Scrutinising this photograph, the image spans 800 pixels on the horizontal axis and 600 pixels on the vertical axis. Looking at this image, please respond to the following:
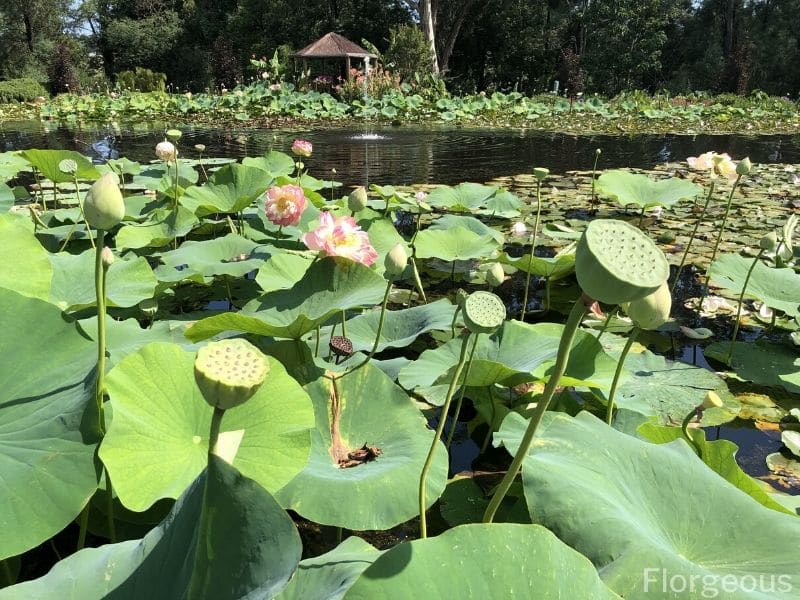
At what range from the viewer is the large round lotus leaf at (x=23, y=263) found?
38.9 inches

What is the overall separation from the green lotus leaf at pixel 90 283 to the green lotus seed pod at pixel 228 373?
991 millimetres

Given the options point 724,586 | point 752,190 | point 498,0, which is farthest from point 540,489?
point 498,0

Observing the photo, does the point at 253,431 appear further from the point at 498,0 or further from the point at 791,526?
the point at 498,0

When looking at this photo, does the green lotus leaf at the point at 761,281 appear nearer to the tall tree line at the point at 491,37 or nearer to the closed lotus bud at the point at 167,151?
the closed lotus bud at the point at 167,151

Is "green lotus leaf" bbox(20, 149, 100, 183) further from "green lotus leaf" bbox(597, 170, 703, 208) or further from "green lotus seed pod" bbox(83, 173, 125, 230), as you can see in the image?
"green lotus leaf" bbox(597, 170, 703, 208)

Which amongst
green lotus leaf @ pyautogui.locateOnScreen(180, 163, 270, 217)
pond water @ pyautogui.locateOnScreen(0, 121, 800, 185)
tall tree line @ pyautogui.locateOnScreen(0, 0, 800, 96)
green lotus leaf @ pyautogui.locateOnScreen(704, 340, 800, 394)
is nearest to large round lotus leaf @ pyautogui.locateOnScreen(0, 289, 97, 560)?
green lotus leaf @ pyautogui.locateOnScreen(180, 163, 270, 217)

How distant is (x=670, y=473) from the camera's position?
2.49ft

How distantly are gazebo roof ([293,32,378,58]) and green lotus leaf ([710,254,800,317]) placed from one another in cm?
1401

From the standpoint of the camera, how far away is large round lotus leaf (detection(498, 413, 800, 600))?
0.60m

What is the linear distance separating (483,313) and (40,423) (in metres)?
0.56

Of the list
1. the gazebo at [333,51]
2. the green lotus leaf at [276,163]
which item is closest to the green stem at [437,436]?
the green lotus leaf at [276,163]

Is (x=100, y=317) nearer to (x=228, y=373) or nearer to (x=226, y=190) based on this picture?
(x=228, y=373)

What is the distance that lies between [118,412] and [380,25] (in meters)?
21.5

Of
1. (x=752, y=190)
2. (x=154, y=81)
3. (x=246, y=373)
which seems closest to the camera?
(x=246, y=373)
